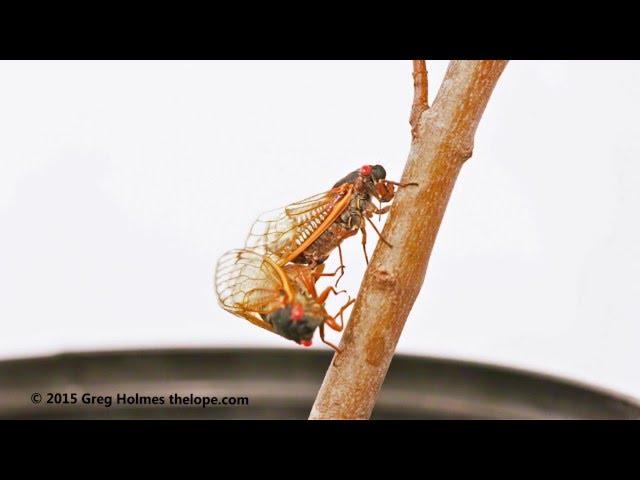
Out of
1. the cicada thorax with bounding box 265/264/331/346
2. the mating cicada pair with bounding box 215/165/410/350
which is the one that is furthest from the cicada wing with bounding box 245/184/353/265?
the cicada thorax with bounding box 265/264/331/346

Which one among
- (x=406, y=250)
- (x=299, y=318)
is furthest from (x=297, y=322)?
(x=406, y=250)

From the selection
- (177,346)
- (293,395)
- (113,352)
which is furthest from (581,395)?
(113,352)

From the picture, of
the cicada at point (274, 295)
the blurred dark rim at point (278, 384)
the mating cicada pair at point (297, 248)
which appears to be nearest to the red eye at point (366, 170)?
the mating cicada pair at point (297, 248)

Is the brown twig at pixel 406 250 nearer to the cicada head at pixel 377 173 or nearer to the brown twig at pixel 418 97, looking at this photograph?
the brown twig at pixel 418 97

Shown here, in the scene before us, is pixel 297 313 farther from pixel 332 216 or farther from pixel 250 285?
pixel 332 216

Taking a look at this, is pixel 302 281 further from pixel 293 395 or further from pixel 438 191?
Result: pixel 293 395

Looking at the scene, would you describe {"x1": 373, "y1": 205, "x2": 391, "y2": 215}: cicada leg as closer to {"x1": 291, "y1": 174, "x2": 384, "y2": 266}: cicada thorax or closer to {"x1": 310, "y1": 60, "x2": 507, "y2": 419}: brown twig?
{"x1": 291, "y1": 174, "x2": 384, "y2": 266}: cicada thorax
